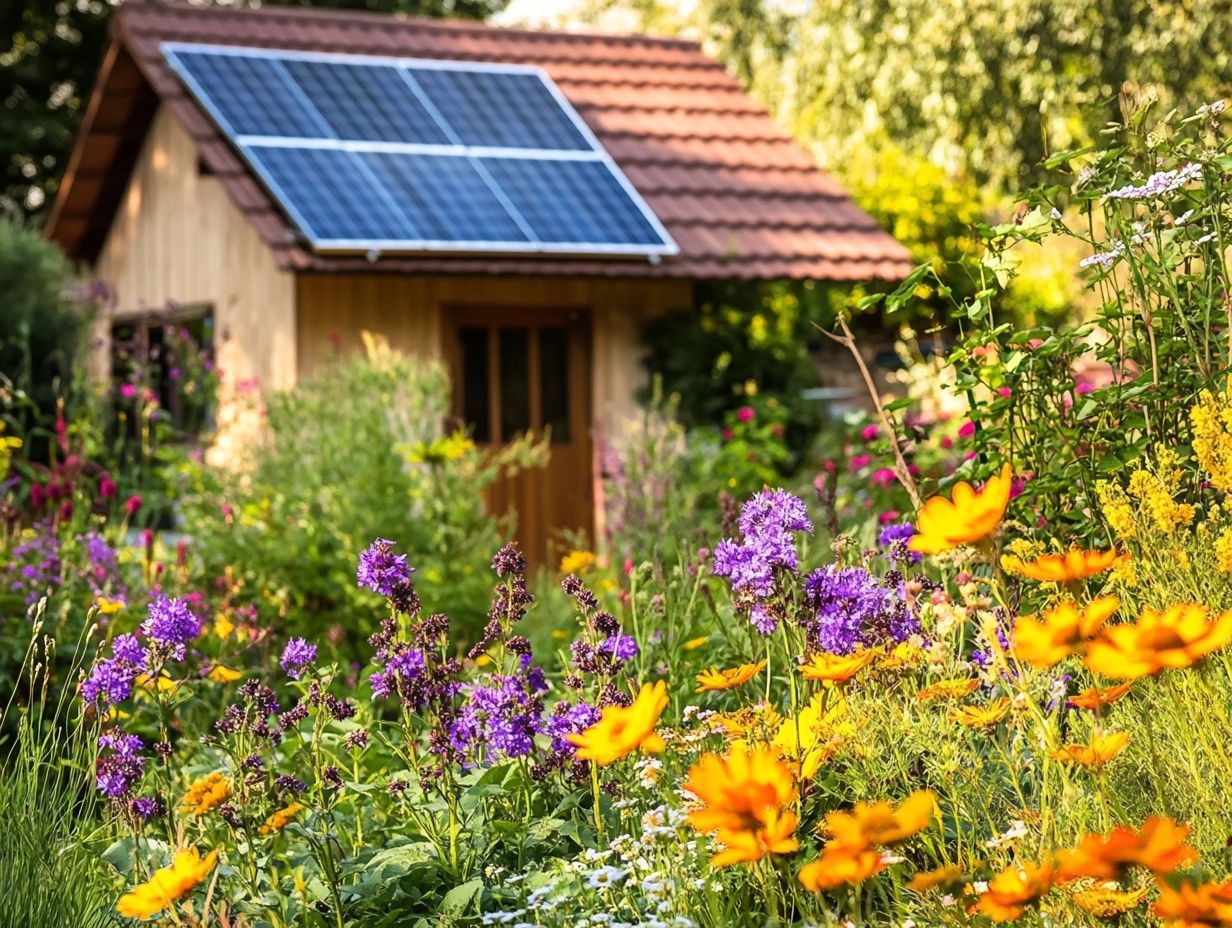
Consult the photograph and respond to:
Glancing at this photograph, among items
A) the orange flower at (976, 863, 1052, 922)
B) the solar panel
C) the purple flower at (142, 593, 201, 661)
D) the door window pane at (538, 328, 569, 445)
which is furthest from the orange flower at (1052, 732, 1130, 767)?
the door window pane at (538, 328, 569, 445)

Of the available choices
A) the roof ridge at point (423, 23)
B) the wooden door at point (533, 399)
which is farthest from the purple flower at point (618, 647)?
the roof ridge at point (423, 23)

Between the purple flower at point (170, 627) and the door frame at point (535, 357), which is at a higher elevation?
the door frame at point (535, 357)

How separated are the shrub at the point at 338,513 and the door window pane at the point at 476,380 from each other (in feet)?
11.5

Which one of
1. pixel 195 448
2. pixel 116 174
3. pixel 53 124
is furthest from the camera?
pixel 53 124

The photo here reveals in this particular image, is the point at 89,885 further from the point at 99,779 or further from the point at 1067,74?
the point at 1067,74

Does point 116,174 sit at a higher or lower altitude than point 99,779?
higher

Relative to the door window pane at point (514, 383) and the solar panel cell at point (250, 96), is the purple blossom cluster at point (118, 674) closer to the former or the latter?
the solar panel cell at point (250, 96)

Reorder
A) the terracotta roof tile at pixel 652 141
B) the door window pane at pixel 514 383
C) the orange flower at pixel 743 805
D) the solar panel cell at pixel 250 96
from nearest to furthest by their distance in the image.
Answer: the orange flower at pixel 743 805, the solar panel cell at pixel 250 96, the terracotta roof tile at pixel 652 141, the door window pane at pixel 514 383

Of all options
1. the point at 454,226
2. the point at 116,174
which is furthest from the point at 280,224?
the point at 116,174

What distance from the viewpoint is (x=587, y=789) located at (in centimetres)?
365

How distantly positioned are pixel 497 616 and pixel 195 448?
899 cm

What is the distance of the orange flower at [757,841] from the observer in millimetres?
2291

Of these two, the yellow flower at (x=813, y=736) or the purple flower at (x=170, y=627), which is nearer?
the yellow flower at (x=813, y=736)

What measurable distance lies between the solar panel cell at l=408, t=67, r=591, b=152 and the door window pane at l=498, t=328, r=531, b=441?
1.40m
